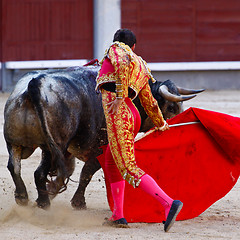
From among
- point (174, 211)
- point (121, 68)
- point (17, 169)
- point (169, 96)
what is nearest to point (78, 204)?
point (17, 169)

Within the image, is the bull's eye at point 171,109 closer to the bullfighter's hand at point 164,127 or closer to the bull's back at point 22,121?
the bullfighter's hand at point 164,127

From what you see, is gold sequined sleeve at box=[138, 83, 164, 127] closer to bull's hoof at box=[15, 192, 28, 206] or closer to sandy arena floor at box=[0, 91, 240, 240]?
sandy arena floor at box=[0, 91, 240, 240]

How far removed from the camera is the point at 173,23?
10938 millimetres

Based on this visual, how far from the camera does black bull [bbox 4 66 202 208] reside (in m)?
3.55

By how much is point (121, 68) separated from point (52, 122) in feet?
1.83

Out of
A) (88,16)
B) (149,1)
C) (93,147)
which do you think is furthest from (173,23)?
(93,147)

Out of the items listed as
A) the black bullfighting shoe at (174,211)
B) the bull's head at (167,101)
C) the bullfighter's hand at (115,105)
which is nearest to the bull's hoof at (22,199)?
the bullfighter's hand at (115,105)

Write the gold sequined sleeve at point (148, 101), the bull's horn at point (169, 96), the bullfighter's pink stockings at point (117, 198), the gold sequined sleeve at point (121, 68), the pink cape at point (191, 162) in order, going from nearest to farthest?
the gold sequined sleeve at point (121, 68)
the gold sequined sleeve at point (148, 101)
the bullfighter's pink stockings at point (117, 198)
the pink cape at point (191, 162)
the bull's horn at point (169, 96)

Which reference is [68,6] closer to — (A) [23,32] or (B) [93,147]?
(A) [23,32]

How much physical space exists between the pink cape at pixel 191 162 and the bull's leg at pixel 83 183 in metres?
0.33

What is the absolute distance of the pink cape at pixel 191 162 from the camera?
12.6 feet

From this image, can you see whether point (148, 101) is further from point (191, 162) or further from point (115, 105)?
point (191, 162)

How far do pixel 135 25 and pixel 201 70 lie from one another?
1298mm

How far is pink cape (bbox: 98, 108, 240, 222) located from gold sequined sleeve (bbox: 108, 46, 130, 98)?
67cm
